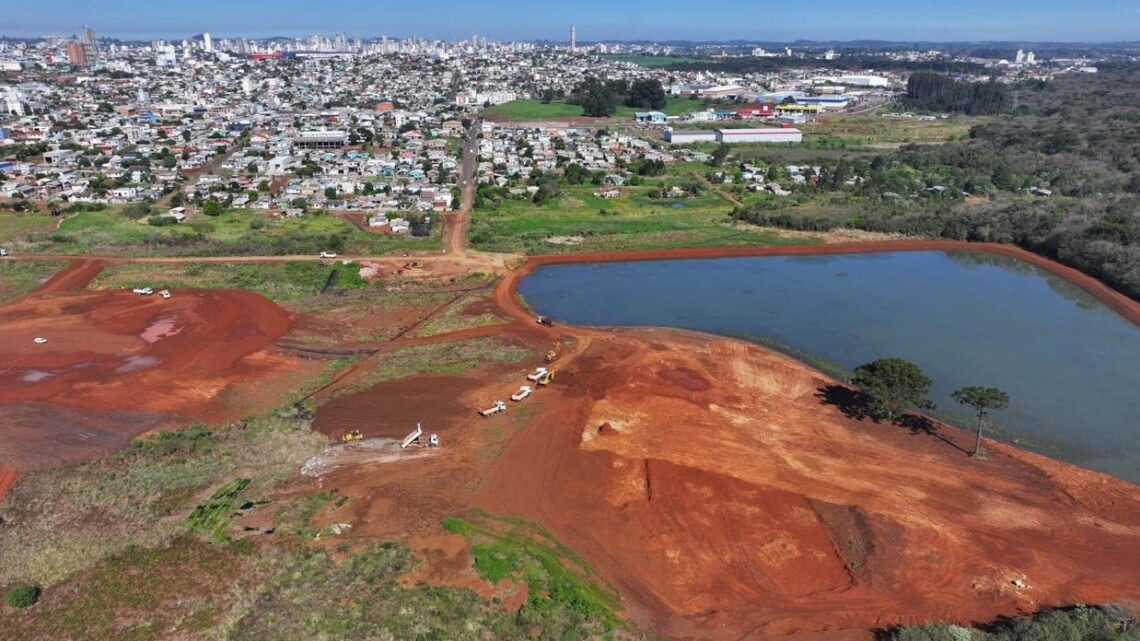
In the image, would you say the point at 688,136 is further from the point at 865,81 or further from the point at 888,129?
the point at 865,81

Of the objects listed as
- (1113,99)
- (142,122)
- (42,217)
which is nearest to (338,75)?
(142,122)

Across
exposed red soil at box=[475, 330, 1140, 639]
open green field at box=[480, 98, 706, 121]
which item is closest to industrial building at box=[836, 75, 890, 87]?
open green field at box=[480, 98, 706, 121]

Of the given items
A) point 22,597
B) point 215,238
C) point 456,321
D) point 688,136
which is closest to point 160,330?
point 456,321

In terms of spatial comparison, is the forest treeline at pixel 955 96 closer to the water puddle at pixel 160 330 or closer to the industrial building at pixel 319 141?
the industrial building at pixel 319 141

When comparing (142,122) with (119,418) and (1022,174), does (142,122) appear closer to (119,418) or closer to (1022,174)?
(119,418)

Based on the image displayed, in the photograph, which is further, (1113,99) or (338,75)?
(338,75)

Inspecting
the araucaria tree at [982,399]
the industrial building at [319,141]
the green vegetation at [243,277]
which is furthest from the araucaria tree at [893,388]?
the industrial building at [319,141]
